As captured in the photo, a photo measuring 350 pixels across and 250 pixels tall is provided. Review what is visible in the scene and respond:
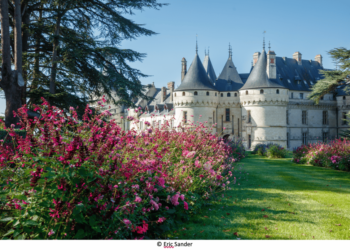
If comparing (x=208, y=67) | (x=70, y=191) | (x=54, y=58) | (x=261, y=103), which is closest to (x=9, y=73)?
(x=54, y=58)

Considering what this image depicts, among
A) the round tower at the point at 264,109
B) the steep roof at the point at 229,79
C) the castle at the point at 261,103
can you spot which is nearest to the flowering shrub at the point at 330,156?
the castle at the point at 261,103

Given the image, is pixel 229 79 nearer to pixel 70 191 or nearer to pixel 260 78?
pixel 260 78

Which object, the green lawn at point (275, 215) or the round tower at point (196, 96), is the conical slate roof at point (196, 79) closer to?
the round tower at point (196, 96)

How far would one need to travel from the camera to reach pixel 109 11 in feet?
38.0

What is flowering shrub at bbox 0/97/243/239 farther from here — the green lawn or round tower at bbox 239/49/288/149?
round tower at bbox 239/49/288/149

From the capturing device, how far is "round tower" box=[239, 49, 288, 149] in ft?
91.4

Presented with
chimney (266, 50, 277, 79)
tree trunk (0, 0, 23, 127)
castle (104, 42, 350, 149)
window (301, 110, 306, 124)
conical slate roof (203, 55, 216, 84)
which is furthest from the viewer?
window (301, 110, 306, 124)

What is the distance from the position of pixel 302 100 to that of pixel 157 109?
56.8 ft

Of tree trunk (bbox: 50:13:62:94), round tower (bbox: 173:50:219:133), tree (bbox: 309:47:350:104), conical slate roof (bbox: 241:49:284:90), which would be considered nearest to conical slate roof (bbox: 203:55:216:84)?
round tower (bbox: 173:50:219:133)

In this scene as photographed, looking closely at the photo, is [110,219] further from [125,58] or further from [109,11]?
[109,11]

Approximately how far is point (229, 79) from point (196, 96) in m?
5.40

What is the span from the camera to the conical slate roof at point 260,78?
92.3ft

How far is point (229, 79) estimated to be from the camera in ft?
103

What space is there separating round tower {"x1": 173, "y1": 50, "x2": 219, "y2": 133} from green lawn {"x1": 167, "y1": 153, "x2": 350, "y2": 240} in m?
20.8
